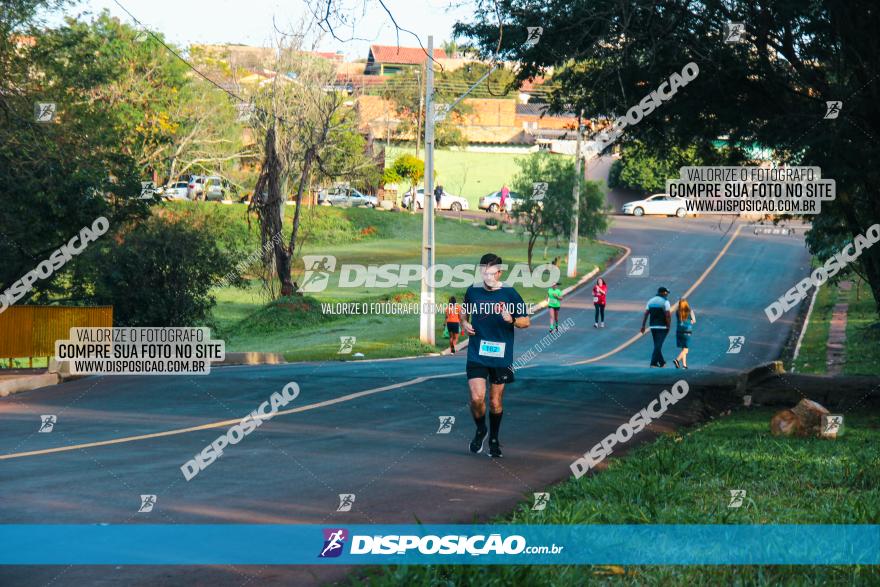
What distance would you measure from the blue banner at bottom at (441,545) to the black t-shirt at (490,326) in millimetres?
3794

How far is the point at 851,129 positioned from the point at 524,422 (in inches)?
266

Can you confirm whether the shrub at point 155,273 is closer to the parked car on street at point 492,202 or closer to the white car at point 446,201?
the white car at point 446,201

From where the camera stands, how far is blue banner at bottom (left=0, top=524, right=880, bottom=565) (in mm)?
6781

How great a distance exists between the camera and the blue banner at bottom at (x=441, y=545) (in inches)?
267

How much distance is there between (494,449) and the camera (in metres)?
11.3

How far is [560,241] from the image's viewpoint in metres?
68.4

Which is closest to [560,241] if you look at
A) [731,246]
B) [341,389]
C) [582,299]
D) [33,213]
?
[731,246]

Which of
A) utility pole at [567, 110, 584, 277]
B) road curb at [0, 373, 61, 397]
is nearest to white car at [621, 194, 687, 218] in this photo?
utility pole at [567, 110, 584, 277]

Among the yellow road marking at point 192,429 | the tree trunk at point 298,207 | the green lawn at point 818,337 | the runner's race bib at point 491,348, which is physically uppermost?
the tree trunk at point 298,207

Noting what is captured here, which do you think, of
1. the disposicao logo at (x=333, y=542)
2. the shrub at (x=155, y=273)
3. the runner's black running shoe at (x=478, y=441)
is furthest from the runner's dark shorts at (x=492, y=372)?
the shrub at (x=155, y=273)

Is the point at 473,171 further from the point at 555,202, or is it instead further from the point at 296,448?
the point at 296,448

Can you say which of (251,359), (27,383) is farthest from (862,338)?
(27,383)

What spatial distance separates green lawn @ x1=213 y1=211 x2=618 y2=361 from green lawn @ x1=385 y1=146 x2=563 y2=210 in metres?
9.69

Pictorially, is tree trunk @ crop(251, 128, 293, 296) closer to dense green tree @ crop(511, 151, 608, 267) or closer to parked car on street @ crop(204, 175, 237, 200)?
dense green tree @ crop(511, 151, 608, 267)
